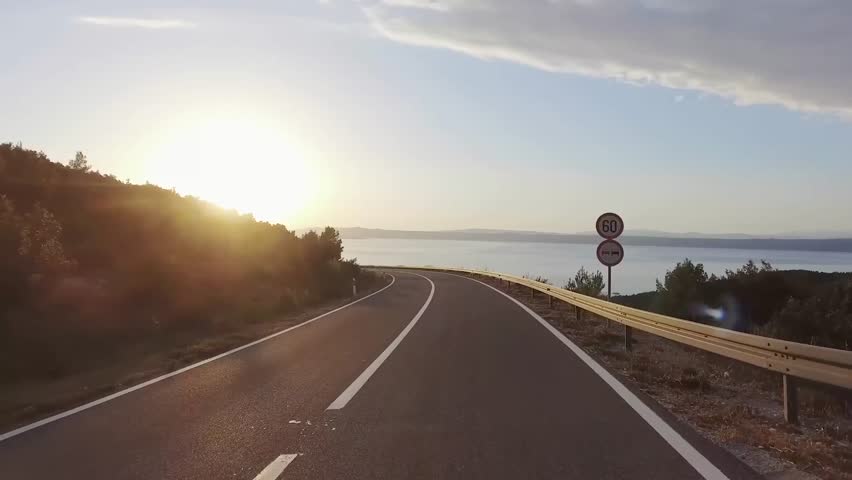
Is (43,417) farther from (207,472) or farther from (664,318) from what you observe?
(664,318)

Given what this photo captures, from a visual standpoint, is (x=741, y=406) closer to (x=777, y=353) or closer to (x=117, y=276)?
(x=777, y=353)

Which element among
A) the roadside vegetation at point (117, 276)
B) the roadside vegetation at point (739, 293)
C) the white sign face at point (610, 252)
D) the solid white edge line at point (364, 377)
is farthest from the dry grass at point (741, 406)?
the roadside vegetation at point (739, 293)

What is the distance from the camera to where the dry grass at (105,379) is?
28.5 feet

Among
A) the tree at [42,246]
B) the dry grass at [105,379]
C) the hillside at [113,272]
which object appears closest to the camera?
the dry grass at [105,379]

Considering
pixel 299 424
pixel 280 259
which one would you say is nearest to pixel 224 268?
pixel 280 259

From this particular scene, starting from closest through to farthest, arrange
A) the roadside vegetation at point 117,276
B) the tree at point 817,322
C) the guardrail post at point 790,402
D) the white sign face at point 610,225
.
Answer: the guardrail post at point 790,402, the roadside vegetation at point 117,276, the white sign face at point 610,225, the tree at point 817,322

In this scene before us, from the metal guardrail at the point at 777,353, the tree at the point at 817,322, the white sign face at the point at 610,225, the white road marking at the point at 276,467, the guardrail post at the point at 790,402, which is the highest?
the white sign face at the point at 610,225

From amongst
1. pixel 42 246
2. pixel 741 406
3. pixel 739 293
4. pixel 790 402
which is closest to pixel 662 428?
pixel 790 402

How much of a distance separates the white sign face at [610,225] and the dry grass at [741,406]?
3.28 meters

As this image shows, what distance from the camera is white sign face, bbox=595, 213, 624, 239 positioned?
16.8m

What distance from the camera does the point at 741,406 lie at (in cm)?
791

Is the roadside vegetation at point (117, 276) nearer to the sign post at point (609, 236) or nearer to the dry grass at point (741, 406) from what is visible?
the dry grass at point (741, 406)

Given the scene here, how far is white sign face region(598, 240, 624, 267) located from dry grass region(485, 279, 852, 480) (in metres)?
2.60

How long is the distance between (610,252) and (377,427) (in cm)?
1088
